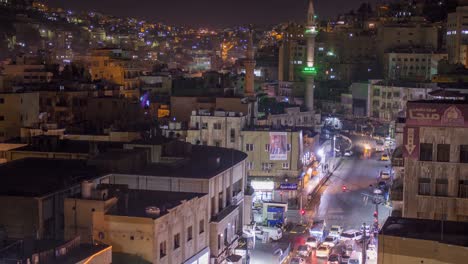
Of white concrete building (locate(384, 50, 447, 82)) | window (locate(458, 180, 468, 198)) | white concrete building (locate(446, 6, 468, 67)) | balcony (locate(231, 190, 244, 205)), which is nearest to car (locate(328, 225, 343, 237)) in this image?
balcony (locate(231, 190, 244, 205))

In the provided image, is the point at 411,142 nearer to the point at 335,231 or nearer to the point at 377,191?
the point at 335,231

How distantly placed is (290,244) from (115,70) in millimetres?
34895

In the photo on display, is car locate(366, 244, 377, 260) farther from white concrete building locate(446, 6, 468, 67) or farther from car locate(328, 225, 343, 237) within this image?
white concrete building locate(446, 6, 468, 67)

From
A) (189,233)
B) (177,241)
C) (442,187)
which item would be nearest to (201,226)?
(189,233)

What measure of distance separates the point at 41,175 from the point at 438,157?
1250 centimetres

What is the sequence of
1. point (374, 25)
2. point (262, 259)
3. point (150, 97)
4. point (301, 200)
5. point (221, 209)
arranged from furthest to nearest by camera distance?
point (374, 25)
point (150, 97)
point (301, 200)
point (262, 259)
point (221, 209)

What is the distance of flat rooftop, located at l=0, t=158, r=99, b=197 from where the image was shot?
2023 centimetres

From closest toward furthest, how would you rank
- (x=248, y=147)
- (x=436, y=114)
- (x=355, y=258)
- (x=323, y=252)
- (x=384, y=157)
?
(x=436, y=114)
(x=355, y=258)
(x=323, y=252)
(x=248, y=147)
(x=384, y=157)

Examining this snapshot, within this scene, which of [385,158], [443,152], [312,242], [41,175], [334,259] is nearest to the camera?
[443,152]

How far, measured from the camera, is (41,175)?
890 inches

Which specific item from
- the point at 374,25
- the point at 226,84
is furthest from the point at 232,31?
the point at 226,84

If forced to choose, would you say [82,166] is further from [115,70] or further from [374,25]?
[374,25]

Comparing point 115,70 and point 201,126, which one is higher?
point 115,70

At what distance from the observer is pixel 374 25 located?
93.8 metres
